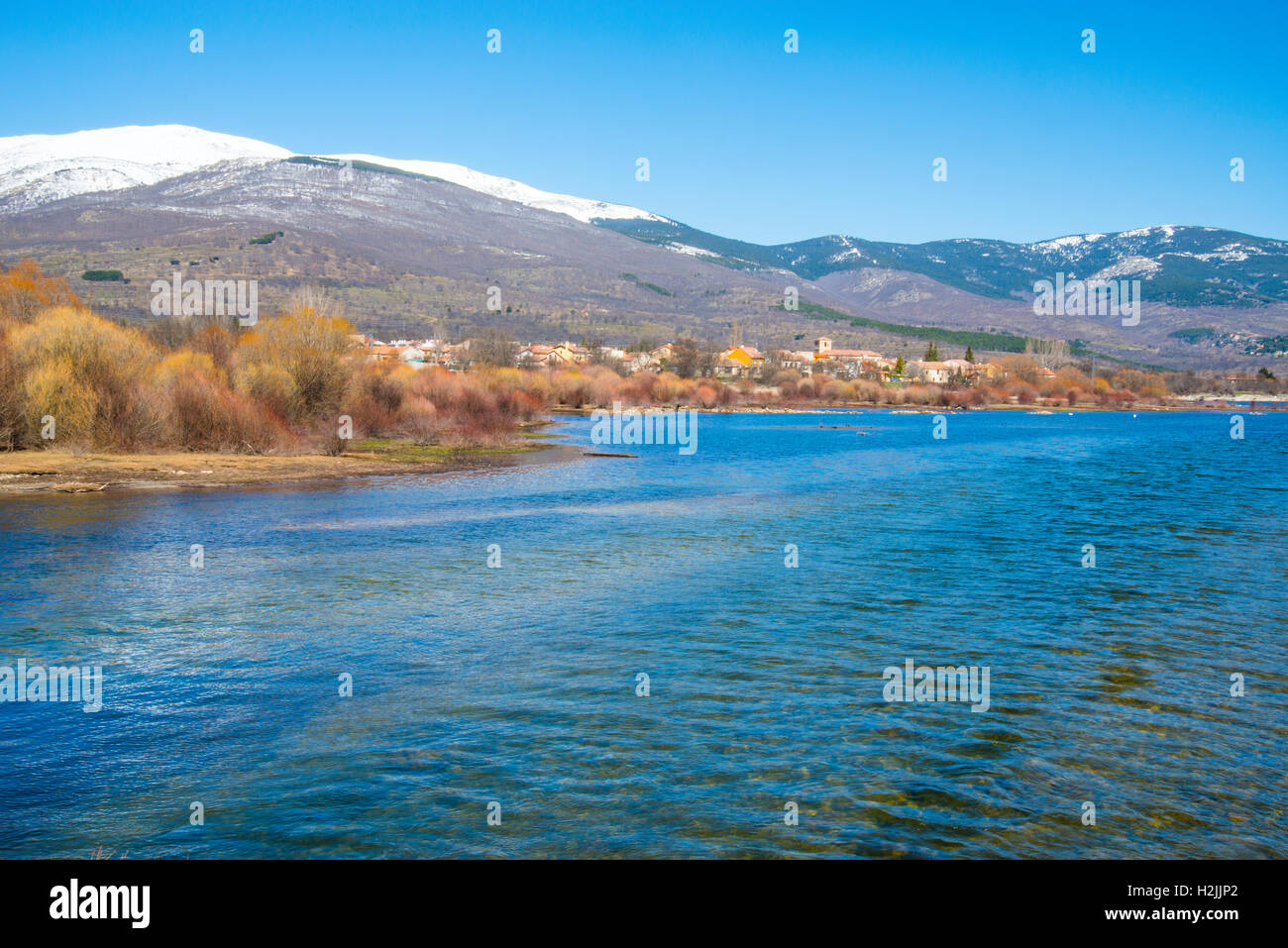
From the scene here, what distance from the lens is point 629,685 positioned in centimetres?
1290

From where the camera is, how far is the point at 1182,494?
128 feet

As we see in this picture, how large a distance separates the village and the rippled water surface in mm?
68964

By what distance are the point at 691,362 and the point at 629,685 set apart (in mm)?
118976

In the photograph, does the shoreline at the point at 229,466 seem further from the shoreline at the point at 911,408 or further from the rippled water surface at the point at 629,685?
the shoreline at the point at 911,408

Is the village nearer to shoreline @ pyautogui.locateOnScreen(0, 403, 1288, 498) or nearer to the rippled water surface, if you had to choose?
shoreline @ pyautogui.locateOnScreen(0, 403, 1288, 498)

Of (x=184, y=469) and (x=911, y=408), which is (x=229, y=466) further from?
(x=911, y=408)

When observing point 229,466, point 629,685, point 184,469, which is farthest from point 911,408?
point 629,685

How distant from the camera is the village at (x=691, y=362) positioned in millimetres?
106000

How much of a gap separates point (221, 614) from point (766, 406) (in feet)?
357

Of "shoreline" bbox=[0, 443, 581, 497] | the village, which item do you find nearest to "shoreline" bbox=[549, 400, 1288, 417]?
the village

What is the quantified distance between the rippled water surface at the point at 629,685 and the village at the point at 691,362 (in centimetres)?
6896

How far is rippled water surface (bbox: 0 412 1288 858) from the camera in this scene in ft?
28.3
